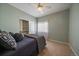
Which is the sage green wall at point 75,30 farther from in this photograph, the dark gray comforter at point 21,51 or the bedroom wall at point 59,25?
the dark gray comforter at point 21,51

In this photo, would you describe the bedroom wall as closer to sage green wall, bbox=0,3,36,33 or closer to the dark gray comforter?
sage green wall, bbox=0,3,36,33

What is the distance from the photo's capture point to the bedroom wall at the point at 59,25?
1.45m

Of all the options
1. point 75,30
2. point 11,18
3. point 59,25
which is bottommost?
point 75,30

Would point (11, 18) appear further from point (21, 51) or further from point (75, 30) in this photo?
point (75, 30)

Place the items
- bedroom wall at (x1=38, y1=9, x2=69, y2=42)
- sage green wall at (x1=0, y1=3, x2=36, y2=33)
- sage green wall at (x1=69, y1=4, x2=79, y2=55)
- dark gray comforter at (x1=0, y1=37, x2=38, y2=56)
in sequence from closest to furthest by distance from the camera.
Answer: dark gray comforter at (x1=0, y1=37, x2=38, y2=56)
bedroom wall at (x1=38, y1=9, x2=69, y2=42)
sage green wall at (x1=69, y1=4, x2=79, y2=55)
sage green wall at (x1=0, y1=3, x2=36, y2=33)

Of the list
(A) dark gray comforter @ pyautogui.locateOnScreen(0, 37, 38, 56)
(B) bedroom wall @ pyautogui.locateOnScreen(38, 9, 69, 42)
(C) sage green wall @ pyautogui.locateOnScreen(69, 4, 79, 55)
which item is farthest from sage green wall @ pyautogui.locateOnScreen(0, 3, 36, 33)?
(C) sage green wall @ pyautogui.locateOnScreen(69, 4, 79, 55)

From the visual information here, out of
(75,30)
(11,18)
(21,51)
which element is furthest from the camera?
(11,18)

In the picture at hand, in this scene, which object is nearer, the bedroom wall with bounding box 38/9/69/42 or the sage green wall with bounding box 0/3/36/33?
the bedroom wall with bounding box 38/9/69/42

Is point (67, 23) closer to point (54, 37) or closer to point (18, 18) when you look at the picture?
point (54, 37)

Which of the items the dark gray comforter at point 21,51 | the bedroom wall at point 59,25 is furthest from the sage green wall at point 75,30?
the dark gray comforter at point 21,51

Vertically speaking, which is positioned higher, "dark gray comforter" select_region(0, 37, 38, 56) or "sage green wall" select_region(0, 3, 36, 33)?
"sage green wall" select_region(0, 3, 36, 33)

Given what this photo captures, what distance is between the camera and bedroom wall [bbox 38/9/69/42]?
145 centimetres

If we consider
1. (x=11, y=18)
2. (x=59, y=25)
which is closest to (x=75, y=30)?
(x=59, y=25)

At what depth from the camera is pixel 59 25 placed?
5.17 ft
